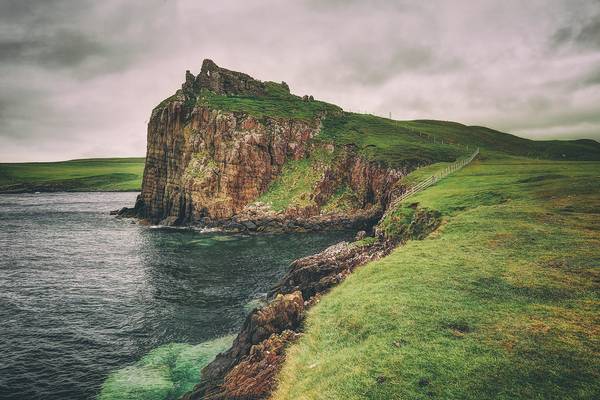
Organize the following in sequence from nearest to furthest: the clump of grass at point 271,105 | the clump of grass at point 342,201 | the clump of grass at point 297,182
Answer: the clump of grass at point 297,182 < the clump of grass at point 342,201 < the clump of grass at point 271,105

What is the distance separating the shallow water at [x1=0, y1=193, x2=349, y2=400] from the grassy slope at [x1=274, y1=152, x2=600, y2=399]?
48.0 feet

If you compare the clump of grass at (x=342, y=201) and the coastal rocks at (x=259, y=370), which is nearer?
the coastal rocks at (x=259, y=370)

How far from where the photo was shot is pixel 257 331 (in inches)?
827

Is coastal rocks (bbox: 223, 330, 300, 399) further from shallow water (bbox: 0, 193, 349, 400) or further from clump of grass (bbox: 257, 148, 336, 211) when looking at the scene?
clump of grass (bbox: 257, 148, 336, 211)

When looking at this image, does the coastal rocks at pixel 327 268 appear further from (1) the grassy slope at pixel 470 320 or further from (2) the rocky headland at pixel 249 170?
(2) the rocky headland at pixel 249 170

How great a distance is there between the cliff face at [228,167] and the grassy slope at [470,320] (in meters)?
53.2

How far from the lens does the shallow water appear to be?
25.1 metres

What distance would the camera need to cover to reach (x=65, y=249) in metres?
60.6

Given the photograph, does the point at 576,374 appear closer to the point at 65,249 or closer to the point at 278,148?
the point at 65,249

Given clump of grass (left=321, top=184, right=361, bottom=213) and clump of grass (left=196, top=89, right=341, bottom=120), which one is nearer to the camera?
clump of grass (left=321, top=184, right=361, bottom=213)

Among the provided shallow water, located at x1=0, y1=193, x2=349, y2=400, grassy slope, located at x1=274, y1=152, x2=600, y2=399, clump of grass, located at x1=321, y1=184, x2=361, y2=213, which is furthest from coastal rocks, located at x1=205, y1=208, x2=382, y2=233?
grassy slope, located at x1=274, y1=152, x2=600, y2=399

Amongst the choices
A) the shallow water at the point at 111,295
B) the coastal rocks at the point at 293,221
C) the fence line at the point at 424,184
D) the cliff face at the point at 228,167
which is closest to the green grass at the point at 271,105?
the cliff face at the point at 228,167

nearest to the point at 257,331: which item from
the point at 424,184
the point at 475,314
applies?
the point at 475,314

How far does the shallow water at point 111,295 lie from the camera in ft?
82.4
